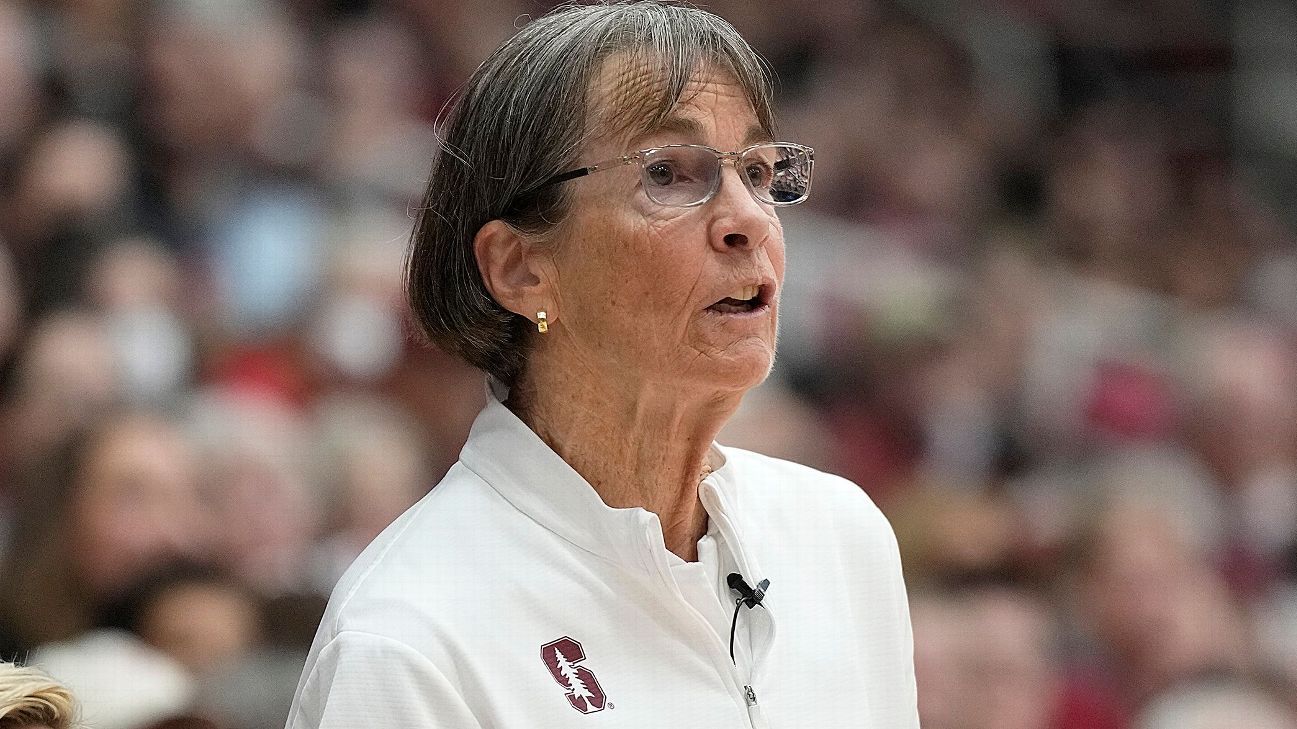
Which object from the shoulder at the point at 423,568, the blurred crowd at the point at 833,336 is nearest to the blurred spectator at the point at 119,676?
the blurred crowd at the point at 833,336

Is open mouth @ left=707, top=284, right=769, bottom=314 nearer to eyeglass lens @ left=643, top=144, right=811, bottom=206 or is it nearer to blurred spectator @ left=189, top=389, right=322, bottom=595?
eyeglass lens @ left=643, top=144, right=811, bottom=206

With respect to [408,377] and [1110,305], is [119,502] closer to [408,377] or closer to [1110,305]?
[408,377]

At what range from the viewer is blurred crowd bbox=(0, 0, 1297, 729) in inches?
107

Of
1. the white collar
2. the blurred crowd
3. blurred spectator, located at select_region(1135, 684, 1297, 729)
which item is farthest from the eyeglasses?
blurred spectator, located at select_region(1135, 684, 1297, 729)

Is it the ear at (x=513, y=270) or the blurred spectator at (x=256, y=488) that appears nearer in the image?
the ear at (x=513, y=270)

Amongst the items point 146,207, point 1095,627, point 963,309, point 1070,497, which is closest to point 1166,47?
point 963,309

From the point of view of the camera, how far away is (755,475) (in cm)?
174

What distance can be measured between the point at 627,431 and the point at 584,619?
7.5 inches

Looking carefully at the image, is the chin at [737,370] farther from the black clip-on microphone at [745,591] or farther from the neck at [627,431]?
the black clip-on microphone at [745,591]

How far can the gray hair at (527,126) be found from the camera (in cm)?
153

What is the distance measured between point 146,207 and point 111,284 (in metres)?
0.25

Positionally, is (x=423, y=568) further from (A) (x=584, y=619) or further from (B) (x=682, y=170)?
(B) (x=682, y=170)

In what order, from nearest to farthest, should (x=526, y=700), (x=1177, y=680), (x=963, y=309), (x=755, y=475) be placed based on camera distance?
(x=526, y=700) < (x=755, y=475) < (x=1177, y=680) < (x=963, y=309)

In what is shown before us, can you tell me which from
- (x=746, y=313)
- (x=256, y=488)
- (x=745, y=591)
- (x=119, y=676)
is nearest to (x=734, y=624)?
(x=745, y=591)
